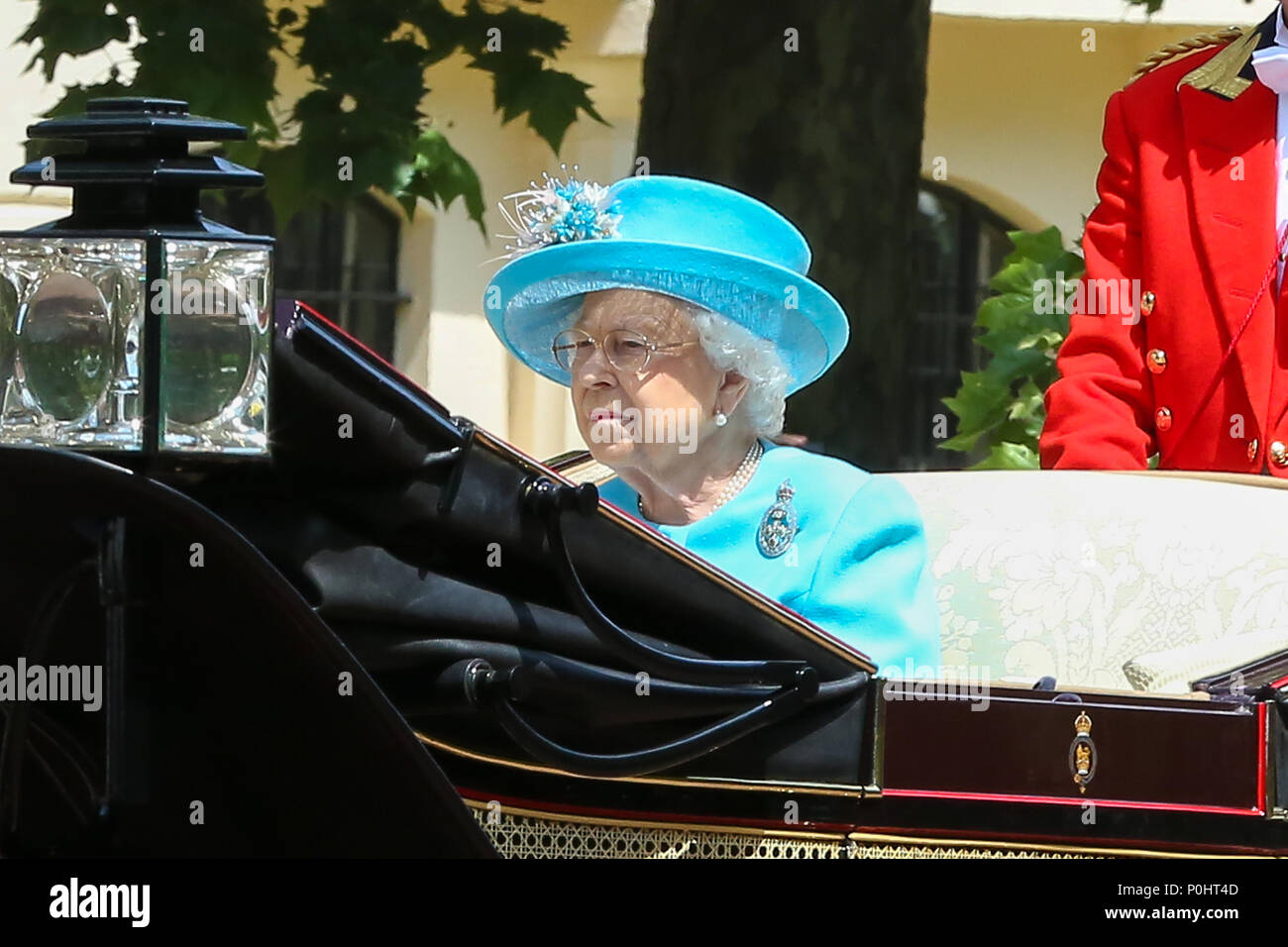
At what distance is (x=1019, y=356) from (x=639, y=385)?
91.2 inches

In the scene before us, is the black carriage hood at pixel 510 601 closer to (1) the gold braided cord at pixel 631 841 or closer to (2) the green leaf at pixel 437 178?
(1) the gold braided cord at pixel 631 841

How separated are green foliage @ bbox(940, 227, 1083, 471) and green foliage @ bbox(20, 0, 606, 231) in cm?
119

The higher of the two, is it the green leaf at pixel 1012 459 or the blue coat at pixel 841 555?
the green leaf at pixel 1012 459

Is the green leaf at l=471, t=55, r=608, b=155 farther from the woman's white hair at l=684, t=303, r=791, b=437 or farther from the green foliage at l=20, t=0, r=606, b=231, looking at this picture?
the woman's white hair at l=684, t=303, r=791, b=437

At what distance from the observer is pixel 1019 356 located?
4.95 meters

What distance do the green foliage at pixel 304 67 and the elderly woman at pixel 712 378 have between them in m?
2.40

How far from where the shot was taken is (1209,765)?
2414 mm

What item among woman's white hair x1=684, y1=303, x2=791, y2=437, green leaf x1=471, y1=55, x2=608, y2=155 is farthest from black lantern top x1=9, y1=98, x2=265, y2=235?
green leaf x1=471, y1=55, x2=608, y2=155

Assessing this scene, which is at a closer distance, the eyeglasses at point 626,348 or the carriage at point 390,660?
the carriage at point 390,660

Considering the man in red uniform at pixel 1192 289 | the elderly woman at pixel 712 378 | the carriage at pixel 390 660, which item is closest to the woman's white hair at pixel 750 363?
the elderly woman at pixel 712 378

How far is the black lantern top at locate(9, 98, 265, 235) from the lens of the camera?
6.23 feet

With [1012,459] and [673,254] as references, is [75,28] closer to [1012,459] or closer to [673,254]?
[1012,459]

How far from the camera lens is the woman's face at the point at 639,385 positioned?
2.79 m

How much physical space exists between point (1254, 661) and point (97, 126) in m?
1.44
